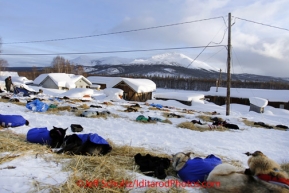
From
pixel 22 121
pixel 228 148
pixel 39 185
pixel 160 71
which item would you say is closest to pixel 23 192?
pixel 39 185

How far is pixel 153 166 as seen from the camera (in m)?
3.78

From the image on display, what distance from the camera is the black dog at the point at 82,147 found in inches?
170

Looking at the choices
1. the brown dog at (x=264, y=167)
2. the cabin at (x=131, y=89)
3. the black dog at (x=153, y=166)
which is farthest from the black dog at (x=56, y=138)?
the cabin at (x=131, y=89)

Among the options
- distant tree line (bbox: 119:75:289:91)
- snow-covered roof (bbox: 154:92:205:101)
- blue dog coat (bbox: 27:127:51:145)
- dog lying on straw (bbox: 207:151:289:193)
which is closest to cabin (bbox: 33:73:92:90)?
snow-covered roof (bbox: 154:92:205:101)

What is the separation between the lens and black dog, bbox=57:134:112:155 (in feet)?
14.2

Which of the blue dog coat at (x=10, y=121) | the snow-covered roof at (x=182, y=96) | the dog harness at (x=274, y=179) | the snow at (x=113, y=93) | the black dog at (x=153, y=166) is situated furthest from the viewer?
the snow-covered roof at (x=182, y=96)

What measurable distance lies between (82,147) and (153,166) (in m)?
1.57

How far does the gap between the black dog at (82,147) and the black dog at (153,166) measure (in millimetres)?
822

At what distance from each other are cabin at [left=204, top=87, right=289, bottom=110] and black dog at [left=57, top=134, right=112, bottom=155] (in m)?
38.1

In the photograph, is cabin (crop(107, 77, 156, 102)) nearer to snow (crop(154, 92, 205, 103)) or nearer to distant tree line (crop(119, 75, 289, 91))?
snow (crop(154, 92, 205, 103))

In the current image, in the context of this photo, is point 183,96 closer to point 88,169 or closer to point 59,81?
point 59,81

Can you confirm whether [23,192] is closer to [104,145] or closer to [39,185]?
A: [39,185]

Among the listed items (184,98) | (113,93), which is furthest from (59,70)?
(184,98)

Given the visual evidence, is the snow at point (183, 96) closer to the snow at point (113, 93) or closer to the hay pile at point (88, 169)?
the snow at point (113, 93)
